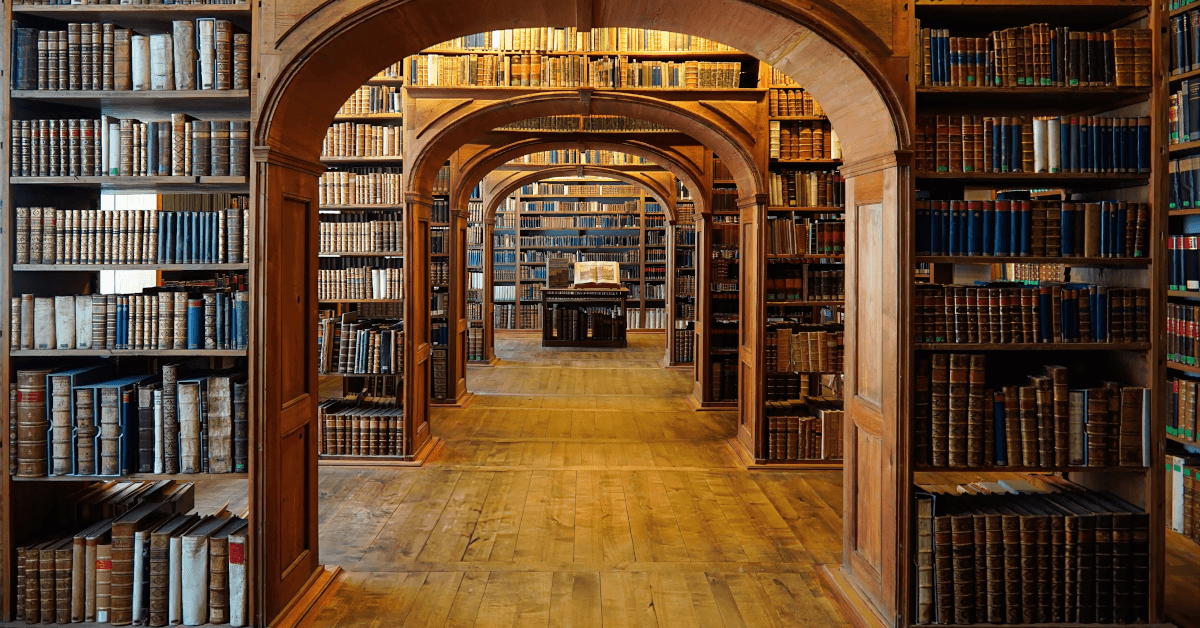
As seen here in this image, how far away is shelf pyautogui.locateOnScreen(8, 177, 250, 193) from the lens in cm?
317

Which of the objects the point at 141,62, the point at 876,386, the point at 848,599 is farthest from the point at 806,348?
the point at 141,62

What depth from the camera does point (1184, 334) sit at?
4496 millimetres

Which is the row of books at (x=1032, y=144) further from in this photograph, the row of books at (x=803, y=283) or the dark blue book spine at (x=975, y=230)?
the row of books at (x=803, y=283)

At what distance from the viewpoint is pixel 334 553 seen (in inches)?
167

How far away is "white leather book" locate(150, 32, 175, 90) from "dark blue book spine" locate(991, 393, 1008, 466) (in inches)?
146

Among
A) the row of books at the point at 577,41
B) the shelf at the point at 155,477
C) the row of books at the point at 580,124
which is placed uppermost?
the row of books at the point at 577,41

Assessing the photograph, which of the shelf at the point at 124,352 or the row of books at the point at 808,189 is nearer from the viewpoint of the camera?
the shelf at the point at 124,352

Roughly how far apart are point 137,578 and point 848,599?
311 cm

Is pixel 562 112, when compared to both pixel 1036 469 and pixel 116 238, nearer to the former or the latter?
pixel 116 238

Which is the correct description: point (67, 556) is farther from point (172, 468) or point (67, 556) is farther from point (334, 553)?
point (334, 553)

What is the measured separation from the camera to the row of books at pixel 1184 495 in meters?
4.46

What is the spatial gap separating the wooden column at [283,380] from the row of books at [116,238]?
156 millimetres

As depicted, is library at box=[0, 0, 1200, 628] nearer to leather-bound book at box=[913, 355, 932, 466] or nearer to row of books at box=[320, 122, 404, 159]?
leather-bound book at box=[913, 355, 932, 466]

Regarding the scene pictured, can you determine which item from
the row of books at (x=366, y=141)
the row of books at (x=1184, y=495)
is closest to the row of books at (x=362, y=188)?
the row of books at (x=366, y=141)
